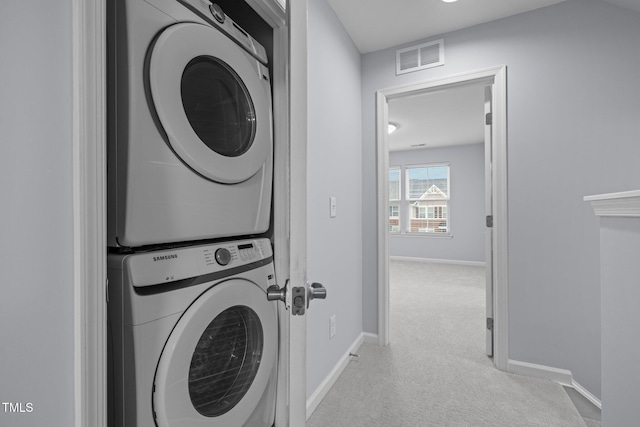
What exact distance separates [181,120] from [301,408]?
34.4 inches

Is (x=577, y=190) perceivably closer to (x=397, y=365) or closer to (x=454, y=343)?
(x=454, y=343)

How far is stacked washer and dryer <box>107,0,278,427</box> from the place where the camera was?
0.78m

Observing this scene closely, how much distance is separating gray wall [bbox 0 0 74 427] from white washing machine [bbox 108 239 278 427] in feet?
0.46

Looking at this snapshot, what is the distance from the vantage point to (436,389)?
1.84 metres

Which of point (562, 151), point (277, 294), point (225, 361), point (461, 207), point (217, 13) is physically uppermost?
point (217, 13)

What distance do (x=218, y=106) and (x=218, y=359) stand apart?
953 millimetres

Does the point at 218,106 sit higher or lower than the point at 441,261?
higher

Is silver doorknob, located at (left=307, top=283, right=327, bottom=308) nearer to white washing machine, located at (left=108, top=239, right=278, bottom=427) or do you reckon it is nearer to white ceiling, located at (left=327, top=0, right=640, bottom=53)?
white washing machine, located at (left=108, top=239, right=278, bottom=427)

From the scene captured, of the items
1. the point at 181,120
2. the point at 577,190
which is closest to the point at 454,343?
the point at 577,190

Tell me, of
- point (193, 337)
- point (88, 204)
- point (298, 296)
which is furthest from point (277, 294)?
point (88, 204)

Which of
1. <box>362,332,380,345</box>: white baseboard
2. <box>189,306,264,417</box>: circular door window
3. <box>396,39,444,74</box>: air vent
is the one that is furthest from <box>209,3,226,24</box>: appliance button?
<box>362,332,380,345</box>: white baseboard

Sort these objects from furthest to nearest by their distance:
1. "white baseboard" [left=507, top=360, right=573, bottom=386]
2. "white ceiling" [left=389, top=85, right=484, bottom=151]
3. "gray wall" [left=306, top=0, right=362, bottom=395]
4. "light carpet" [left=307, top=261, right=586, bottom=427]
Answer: "white ceiling" [left=389, top=85, right=484, bottom=151]
"white baseboard" [left=507, top=360, right=573, bottom=386]
"gray wall" [left=306, top=0, right=362, bottom=395]
"light carpet" [left=307, top=261, right=586, bottom=427]

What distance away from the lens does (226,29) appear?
3.71 feet

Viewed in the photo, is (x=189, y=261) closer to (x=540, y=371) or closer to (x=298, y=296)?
(x=298, y=296)
